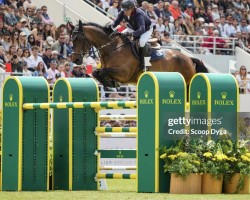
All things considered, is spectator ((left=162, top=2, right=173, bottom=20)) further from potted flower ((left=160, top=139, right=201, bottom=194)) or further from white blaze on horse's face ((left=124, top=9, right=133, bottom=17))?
potted flower ((left=160, top=139, right=201, bottom=194))

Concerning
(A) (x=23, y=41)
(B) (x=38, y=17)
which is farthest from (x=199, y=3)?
(A) (x=23, y=41)

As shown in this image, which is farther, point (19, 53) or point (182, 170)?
point (19, 53)

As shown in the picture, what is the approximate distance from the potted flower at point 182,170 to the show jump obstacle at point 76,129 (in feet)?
0.53

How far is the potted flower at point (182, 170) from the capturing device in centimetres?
1307

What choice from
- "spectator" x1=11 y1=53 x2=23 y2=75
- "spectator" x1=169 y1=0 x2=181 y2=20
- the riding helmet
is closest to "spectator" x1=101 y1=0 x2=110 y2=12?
"spectator" x1=169 y1=0 x2=181 y2=20

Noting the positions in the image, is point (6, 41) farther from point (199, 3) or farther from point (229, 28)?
point (199, 3)

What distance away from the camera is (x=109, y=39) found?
2141 cm

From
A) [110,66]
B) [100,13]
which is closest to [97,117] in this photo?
[110,66]

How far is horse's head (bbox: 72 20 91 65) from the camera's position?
849 inches

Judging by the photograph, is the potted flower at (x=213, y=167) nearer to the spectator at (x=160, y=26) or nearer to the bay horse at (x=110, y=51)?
the bay horse at (x=110, y=51)

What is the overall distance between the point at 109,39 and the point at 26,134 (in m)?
7.41

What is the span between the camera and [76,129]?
14.4 m

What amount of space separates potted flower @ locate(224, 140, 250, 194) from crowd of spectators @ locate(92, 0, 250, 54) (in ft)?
51.9

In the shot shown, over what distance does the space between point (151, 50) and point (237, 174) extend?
28.4 ft
